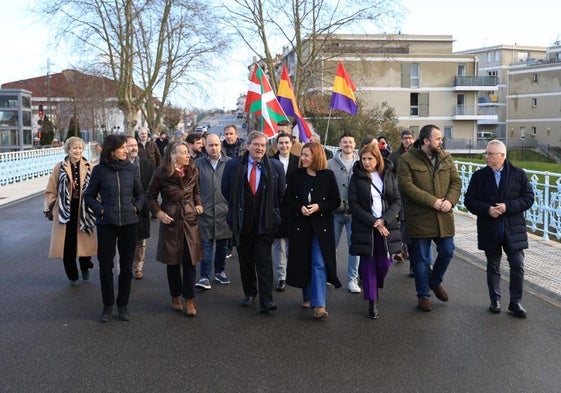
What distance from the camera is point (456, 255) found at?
10055 mm

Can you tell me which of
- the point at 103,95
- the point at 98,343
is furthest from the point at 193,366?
the point at 103,95

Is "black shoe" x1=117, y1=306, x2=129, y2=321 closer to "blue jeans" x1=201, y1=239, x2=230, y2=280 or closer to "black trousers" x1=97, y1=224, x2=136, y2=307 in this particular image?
"black trousers" x1=97, y1=224, x2=136, y2=307

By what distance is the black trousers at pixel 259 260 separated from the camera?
6680mm

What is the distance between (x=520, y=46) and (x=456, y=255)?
309ft

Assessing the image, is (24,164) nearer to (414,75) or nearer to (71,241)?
(71,241)

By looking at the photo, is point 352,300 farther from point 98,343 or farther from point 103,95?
point 103,95

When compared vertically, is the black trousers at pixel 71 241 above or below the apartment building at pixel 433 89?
below

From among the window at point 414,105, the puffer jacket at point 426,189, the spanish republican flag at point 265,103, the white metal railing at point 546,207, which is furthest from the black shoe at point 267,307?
the window at point 414,105

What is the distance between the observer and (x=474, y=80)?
198 ft

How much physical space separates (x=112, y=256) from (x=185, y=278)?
0.75 metres

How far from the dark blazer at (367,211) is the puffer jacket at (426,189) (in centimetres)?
16

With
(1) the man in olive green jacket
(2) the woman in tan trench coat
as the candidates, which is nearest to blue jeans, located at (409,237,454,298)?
(1) the man in olive green jacket

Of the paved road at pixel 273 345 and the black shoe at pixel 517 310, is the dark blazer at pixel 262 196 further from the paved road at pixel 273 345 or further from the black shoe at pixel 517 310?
the black shoe at pixel 517 310

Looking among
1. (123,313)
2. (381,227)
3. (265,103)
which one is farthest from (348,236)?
(265,103)
